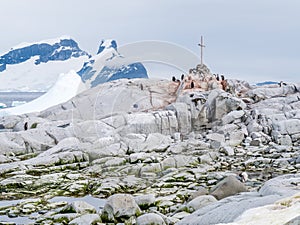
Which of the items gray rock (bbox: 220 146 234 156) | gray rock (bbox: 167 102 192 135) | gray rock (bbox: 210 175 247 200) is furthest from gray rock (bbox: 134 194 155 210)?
gray rock (bbox: 167 102 192 135)

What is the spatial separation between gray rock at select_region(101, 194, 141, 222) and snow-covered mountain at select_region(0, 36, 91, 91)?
6265 centimetres

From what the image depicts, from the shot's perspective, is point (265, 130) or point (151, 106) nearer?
point (265, 130)

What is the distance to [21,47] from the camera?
283 ft

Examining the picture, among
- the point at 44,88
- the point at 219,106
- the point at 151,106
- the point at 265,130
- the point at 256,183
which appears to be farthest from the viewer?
the point at 44,88

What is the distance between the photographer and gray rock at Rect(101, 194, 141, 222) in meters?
11.9

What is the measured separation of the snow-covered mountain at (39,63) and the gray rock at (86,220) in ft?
206

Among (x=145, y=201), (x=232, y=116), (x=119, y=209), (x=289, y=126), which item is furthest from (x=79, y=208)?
(x=232, y=116)

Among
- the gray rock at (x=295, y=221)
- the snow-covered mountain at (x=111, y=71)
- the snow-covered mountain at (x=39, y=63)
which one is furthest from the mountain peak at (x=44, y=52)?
the gray rock at (x=295, y=221)

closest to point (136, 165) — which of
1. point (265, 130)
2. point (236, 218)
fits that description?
point (265, 130)

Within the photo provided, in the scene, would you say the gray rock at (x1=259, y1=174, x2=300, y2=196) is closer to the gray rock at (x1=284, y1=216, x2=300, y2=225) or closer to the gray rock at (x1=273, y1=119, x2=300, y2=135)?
the gray rock at (x1=284, y1=216, x2=300, y2=225)

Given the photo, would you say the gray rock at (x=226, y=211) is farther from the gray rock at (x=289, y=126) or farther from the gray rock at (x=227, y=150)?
the gray rock at (x=289, y=126)

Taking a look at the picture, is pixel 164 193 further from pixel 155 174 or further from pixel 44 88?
pixel 44 88

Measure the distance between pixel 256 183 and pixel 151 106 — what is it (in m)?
20.7

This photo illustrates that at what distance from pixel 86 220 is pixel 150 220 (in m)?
1.80
